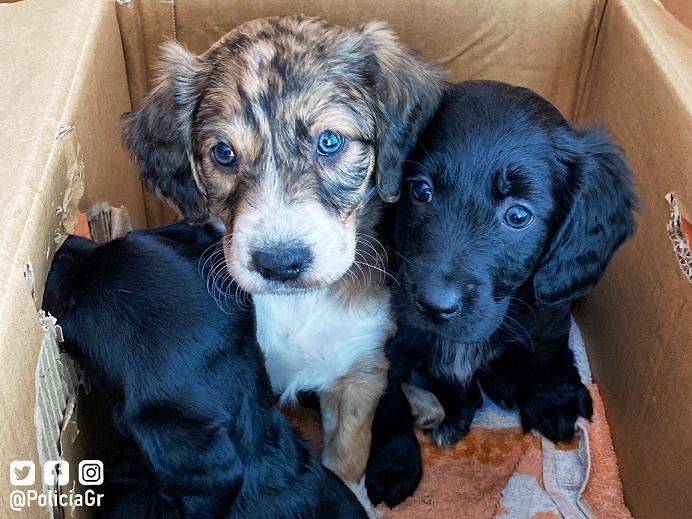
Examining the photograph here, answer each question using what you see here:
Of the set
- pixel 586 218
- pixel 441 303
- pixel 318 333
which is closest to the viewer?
pixel 441 303

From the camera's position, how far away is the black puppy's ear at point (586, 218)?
1510 mm

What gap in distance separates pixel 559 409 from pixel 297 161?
1.06 meters

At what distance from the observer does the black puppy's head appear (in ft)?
4.74

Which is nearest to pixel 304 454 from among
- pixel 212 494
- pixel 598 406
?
pixel 212 494

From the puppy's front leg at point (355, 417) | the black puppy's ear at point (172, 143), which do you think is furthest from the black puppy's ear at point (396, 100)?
the puppy's front leg at point (355, 417)

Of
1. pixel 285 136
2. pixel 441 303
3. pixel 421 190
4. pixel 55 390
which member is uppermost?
pixel 285 136

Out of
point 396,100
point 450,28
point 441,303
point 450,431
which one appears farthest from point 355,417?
point 450,28

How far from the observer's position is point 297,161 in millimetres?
1435

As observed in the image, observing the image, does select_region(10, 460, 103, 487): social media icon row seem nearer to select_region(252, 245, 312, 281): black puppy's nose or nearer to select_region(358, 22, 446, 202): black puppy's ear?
select_region(252, 245, 312, 281): black puppy's nose

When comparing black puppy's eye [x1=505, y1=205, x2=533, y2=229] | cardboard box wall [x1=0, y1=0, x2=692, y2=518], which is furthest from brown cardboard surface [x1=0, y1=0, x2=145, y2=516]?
black puppy's eye [x1=505, y1=205, x2=533, y2=229]

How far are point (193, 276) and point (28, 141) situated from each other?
0.37 m

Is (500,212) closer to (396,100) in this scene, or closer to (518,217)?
(518,217)

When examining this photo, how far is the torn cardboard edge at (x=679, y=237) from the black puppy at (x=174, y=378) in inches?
33.9

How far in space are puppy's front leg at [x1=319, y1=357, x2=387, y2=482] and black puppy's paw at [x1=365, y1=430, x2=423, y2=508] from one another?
0.14 feet
